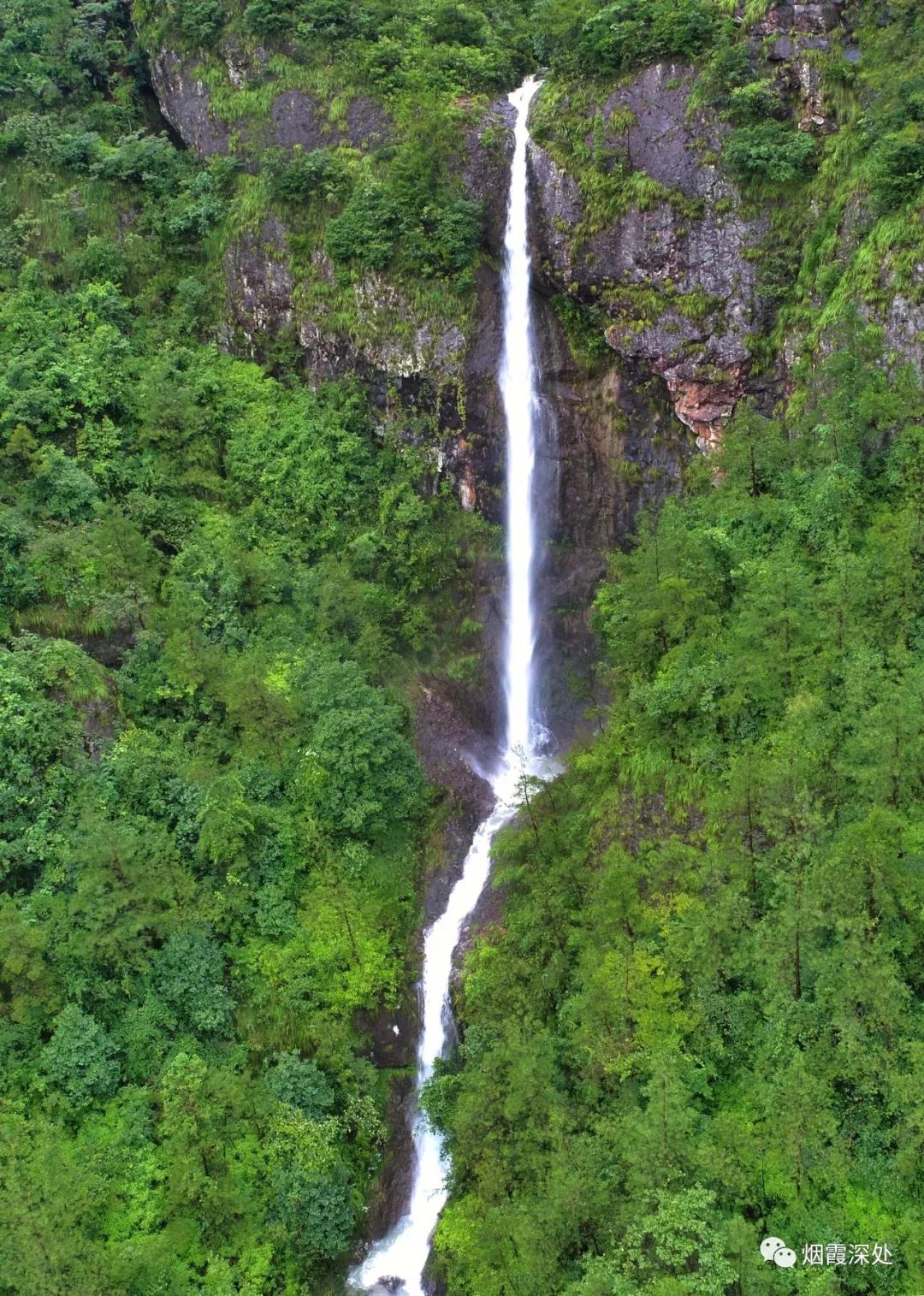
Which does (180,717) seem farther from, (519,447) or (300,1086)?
(519,447)

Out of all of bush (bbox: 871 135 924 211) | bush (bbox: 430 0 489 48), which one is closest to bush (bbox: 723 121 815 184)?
bush (bbox: 871 135 924 211)

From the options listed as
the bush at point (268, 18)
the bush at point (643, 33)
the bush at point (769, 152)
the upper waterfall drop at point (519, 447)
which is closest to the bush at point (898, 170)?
the bush at point (769, 152)

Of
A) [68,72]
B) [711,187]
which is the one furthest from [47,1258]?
[68,72]

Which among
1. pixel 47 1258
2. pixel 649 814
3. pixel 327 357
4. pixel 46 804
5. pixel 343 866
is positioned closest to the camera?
pixel 47 1258

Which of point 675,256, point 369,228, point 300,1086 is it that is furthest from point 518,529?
point 300,1086

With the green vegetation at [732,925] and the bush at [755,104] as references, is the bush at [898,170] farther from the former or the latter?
the bush at [755,104]

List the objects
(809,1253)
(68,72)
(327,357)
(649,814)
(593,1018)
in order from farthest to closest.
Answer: (68,72), (327,357), (649,814), (593,1018), (809,1253)

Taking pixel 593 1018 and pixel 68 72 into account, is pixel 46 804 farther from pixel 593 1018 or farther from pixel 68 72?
pixel 68 72
